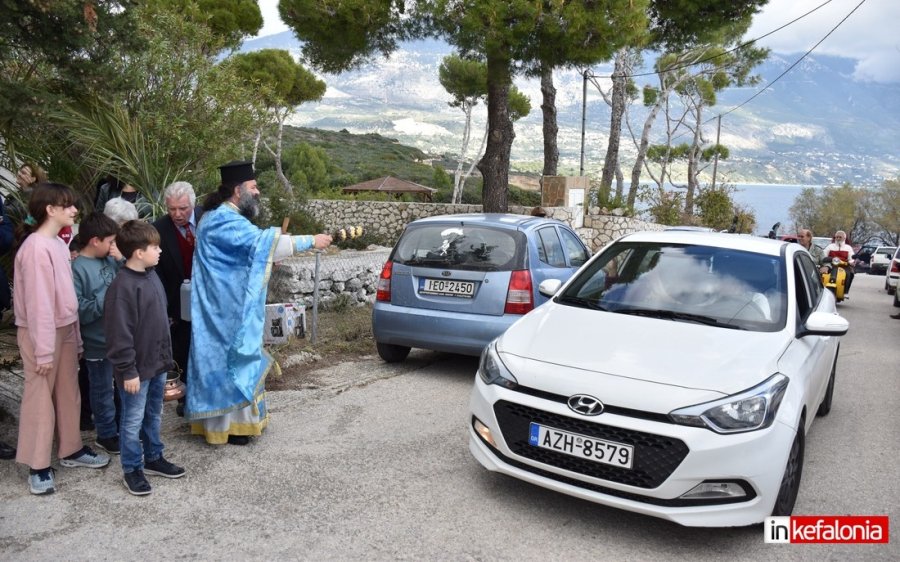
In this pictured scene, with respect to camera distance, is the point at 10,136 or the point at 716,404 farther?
the point at 10,136

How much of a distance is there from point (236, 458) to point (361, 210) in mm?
17037

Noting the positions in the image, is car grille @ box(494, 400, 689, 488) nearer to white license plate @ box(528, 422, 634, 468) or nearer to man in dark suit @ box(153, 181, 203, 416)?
white license plate @ box(528, 422, 634, 468)

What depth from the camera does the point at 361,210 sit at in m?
21.1

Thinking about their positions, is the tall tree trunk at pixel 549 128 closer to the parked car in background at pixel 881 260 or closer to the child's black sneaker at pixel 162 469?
the child's black sneaker at pixel 162 469

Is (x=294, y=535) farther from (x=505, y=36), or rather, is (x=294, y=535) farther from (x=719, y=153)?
(x=719, y=153)

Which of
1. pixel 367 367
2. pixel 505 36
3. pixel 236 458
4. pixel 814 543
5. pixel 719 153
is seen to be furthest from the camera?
pixel 719 153

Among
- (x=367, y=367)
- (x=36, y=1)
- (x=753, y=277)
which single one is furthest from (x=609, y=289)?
(x=36, y=1)

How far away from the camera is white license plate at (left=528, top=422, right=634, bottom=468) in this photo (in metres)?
3.37

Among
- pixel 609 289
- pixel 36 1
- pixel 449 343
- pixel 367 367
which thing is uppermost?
pixel 36 1

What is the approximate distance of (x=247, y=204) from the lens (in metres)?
4.61

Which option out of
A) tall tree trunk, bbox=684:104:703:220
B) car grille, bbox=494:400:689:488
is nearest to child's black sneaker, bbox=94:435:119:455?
car grille, bbox=494:400:689:488

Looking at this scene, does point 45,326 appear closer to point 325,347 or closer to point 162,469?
point 162,469

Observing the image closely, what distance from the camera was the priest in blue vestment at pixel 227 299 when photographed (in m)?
4.46

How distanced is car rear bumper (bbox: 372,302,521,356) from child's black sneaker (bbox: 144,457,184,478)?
2.79 m
